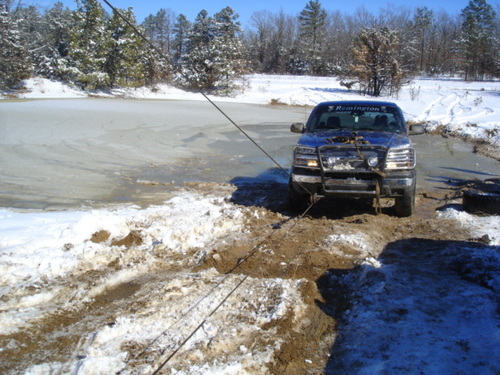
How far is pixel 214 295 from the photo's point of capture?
4.09 m

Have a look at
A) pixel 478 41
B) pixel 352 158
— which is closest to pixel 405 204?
pixel 352 158

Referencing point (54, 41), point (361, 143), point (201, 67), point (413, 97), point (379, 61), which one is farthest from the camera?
point (54, 41)

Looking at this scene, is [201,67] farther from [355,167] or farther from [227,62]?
[355,167]

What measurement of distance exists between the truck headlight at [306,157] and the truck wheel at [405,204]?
142cm

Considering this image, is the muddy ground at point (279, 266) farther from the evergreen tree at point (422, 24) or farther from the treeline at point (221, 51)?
the evergreen tree at point (422, 24)

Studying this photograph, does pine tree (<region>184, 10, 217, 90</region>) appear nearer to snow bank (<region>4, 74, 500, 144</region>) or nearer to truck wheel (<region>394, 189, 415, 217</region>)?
snow bank (<region>4, 74, 500, 144</region>)

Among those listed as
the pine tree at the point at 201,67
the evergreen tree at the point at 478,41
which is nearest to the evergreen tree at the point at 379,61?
the pine tree at the point at 201,67

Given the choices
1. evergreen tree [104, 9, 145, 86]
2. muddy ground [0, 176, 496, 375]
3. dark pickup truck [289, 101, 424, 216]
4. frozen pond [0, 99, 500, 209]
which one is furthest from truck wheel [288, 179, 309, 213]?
evergreen tree [104, 9, 145, 86]

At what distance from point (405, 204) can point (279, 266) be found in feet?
9.01

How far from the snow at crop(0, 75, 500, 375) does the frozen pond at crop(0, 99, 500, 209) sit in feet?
4.94

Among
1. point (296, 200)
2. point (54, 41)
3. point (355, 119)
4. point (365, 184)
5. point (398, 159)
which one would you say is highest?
point (54, 41)

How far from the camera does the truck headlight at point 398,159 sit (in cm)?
623

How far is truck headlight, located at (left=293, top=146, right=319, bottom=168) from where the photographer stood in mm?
6402

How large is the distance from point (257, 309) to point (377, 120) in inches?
185
